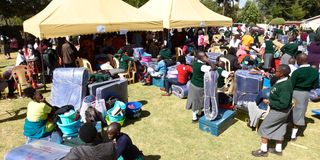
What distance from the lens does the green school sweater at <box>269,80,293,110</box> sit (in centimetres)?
469

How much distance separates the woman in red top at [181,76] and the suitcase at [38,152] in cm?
483

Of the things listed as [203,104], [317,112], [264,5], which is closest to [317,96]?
[317,112]

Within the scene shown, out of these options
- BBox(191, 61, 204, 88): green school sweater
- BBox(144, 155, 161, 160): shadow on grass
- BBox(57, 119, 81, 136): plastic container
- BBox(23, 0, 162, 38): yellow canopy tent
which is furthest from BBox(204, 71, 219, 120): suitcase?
BBox(23, 0, 162, 38): yellow canopy tent

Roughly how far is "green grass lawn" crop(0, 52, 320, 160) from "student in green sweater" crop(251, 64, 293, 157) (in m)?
0.29

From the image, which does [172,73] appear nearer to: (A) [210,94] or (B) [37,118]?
(A) [210,94]

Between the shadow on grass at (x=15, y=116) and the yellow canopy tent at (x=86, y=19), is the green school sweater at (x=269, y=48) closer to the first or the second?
the yellow canopy tent at (x=86, y=19)

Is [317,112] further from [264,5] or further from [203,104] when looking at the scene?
[264,5]

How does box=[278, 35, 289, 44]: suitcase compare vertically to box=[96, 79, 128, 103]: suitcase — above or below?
above

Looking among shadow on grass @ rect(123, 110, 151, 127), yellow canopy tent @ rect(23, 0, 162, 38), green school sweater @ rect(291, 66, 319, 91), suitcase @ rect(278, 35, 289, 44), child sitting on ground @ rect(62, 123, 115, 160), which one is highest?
yellow canopy tent @ rect(23, 0, 162, 38)

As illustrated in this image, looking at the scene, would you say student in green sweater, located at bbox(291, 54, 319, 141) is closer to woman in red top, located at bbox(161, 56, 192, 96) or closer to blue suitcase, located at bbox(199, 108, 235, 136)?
blue suitcase, located at bbox(199, 108, 235, 136)

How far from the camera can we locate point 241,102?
→ 279 inches

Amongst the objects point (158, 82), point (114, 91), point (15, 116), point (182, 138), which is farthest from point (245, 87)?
point (15, 116)

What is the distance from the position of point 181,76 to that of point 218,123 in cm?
273

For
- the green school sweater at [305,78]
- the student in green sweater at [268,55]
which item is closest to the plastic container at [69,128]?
the green school sweater at [305,78]
